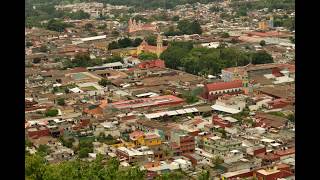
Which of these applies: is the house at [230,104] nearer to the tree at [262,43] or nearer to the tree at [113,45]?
the tree at [262,43]

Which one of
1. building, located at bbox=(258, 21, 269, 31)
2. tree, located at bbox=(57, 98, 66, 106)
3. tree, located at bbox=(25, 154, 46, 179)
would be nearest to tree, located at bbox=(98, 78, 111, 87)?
tree, located at bbox=(57, 98, 66, 106)

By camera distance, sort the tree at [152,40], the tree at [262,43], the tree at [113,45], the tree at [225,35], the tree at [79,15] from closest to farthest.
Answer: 1. the tree at [262,43]
2. the tree at [113,45]
3. the tree at [152,40]
4. the tree at [225,35]
5. the tree at [79,15]

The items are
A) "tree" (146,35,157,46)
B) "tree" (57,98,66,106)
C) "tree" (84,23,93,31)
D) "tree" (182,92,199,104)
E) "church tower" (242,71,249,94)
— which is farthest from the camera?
"tree" (84,23,93,31)

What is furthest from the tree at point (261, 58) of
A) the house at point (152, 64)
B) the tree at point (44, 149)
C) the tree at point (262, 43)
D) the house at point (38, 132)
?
the tree at point (44, 149)

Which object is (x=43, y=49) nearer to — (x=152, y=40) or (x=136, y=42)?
(x=136, y=42)

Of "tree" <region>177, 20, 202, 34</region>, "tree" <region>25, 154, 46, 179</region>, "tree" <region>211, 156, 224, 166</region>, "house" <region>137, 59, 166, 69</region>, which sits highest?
"tree" <region>177, 20, 202, 34</region>

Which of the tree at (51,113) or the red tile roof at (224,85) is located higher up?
the red tile roof at (224,85)

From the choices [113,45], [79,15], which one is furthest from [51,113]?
[79,15]

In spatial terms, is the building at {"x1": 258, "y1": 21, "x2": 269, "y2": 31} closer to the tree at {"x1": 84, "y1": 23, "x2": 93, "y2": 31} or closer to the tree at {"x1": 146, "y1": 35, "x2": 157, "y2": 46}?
the tree at {"x1": 146, "y1": 35, "x2": 157, "y2": 46}
